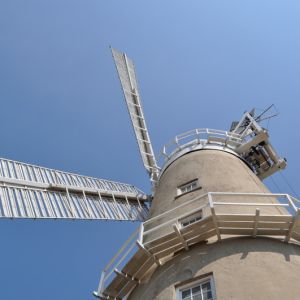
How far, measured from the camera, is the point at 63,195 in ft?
60.3

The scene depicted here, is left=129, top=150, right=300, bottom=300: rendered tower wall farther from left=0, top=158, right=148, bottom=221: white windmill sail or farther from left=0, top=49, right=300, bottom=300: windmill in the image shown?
left=0, top=158, right=148, bottom=221: white windmill sail

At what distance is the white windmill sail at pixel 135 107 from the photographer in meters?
22.0

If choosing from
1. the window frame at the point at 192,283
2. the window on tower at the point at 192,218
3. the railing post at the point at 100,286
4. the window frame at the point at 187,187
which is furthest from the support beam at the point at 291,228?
the railing post at the point at 100,286

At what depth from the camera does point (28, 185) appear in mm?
17344

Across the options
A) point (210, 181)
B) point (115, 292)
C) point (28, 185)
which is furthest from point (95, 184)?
point (115, 292)

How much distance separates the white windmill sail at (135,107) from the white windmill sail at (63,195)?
1524 millimetres

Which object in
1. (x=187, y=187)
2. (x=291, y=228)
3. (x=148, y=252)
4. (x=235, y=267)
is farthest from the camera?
(x=187, y=187)

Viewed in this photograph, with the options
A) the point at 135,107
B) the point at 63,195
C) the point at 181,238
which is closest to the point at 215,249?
the point at 181,238

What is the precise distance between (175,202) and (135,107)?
477 inches

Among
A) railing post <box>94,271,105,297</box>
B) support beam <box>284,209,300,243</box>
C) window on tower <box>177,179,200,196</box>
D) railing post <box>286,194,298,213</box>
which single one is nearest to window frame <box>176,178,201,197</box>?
window on tower <box>177,179,200,196</box>

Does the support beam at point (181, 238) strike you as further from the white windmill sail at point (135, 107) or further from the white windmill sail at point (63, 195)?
the white windmill sail at point (135, 107)

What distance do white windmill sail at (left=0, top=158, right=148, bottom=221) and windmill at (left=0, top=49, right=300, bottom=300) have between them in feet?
0.14

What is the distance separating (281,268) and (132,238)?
3984 millimetres

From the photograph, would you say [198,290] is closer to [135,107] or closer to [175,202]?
[175,202]
